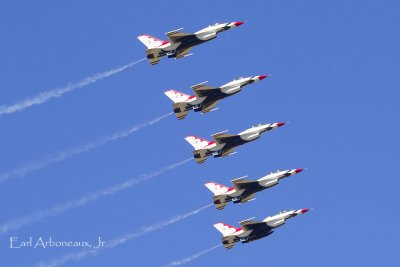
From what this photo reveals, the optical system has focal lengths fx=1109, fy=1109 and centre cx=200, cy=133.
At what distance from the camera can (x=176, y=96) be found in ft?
481

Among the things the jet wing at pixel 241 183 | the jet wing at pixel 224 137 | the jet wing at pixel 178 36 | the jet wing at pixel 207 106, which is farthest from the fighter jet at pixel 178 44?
the jet wing at pixel 241 183

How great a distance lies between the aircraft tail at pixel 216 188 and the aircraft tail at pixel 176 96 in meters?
12.2

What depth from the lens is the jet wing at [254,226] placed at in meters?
146

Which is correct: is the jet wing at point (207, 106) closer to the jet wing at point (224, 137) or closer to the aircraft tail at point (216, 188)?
the jet wing at point (224, 137)

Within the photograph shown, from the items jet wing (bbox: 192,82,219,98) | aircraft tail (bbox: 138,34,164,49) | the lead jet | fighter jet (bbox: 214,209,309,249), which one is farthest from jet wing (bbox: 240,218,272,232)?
aircraft tail (bbox: 138,34,164,49)

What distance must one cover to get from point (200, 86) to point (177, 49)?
5.64 meters

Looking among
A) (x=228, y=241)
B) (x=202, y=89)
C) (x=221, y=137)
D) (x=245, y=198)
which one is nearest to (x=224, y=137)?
(x=221, y=137)

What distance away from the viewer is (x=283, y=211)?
148375 millimetres

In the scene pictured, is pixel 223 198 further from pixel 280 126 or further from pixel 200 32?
pixel 200 32

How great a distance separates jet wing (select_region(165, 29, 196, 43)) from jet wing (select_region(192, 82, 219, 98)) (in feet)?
20.4

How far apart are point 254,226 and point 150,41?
2798cm

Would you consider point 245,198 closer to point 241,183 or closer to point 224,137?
point 241,183

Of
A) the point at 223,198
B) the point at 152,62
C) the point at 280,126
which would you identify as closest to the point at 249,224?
the point at 223,198

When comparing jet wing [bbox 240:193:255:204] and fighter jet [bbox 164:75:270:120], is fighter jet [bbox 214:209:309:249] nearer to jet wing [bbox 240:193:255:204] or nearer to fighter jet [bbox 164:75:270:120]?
jet wing [bbox 240:193:255:204]
